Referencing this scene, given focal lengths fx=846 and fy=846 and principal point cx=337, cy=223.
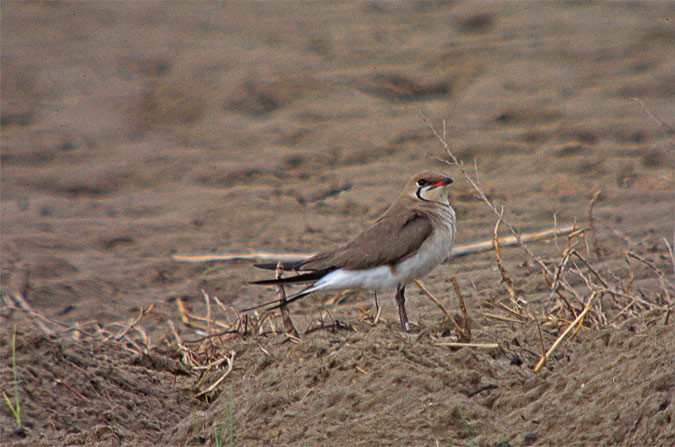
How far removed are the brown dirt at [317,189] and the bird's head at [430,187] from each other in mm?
601

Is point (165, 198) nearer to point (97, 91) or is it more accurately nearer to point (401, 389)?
point (97, 91)

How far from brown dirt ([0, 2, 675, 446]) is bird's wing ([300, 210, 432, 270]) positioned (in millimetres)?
344

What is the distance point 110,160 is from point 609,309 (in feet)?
18.7

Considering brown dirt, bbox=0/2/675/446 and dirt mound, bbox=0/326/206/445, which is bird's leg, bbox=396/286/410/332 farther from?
dirt mound, bbox=0/326/206/445

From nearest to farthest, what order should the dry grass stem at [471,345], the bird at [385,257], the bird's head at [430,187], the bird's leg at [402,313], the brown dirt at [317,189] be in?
the brown dirt at [317,189] → the dry grass stem at [471,345] → the bird's leg at [402,313] → the bird at [385,257] → the bird's head at [430,187]

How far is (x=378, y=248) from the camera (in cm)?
402

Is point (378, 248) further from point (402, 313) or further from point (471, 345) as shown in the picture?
point (471, 345)

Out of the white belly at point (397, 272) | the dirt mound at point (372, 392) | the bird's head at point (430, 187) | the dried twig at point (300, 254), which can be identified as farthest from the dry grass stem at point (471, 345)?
the dried twig at point (300, 254)

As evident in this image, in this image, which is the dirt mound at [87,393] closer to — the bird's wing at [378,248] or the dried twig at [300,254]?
the bird's wing at [378,248]

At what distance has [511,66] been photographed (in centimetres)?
952

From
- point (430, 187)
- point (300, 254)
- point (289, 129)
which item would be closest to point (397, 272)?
point (430, 187)

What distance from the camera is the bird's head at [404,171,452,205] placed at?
Answer: 173 inches

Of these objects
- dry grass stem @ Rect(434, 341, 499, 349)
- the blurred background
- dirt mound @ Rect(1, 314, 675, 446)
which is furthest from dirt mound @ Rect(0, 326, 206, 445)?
the blurred background

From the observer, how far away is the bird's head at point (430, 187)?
439 cm
